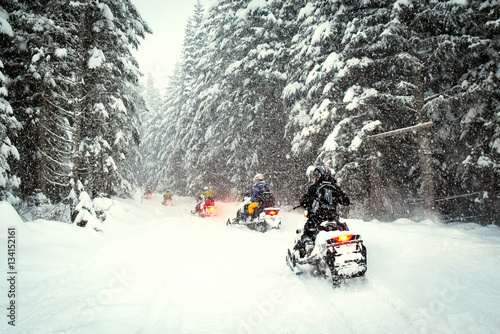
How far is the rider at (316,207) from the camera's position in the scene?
5150 mm

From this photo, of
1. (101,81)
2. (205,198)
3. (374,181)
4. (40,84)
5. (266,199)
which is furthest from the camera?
(205,198)

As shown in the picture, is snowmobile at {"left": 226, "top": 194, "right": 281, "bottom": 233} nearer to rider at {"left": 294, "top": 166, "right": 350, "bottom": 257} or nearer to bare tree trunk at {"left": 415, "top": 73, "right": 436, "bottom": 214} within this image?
rider at {"left": 294, "top": 166, "right": 350, "bottom": 257}

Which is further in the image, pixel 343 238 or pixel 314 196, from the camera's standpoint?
pixel 314 196

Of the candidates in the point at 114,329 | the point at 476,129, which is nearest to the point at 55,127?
the point at 114,329

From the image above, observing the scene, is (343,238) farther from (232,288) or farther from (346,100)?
(346,100)

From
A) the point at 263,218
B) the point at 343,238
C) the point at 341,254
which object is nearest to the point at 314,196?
the point at 343,238

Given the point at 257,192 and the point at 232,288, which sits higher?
the point at 257,192

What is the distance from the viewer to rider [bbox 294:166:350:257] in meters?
5.15

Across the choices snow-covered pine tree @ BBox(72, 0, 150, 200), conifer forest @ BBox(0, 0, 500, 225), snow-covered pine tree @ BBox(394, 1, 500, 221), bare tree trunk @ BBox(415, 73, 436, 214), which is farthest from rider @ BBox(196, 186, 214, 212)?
snow-covered pine tree @ BBox(394, 1, 500, 221)

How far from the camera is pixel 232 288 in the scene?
4.43m

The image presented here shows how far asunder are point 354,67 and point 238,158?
34.9 feet

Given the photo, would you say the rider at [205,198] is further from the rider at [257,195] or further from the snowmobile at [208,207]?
the rider at [257,195]

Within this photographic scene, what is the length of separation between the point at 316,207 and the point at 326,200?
25cm

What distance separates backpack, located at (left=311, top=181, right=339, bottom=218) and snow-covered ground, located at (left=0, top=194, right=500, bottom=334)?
3.79 feet
